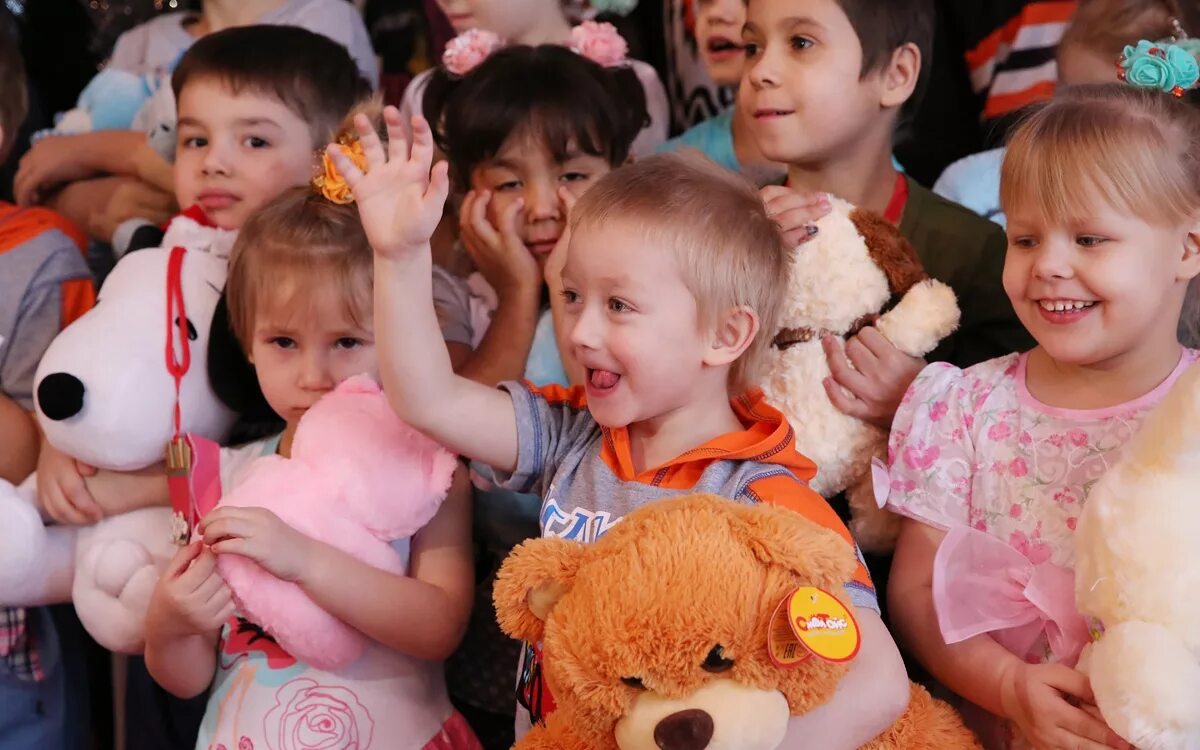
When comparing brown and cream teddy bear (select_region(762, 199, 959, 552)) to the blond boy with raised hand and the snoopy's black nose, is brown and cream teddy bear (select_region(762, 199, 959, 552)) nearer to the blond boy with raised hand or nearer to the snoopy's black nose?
the blond boy with raised hand

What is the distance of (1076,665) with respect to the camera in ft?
3.74

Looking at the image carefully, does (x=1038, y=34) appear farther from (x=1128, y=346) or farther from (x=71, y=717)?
(x=71, y=717)

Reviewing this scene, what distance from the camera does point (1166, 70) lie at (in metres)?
1.24

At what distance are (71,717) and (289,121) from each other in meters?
0.92

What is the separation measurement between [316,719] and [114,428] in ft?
1.46

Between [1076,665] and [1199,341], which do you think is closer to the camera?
[1076,665]

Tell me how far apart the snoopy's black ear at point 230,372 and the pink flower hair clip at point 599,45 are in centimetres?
67

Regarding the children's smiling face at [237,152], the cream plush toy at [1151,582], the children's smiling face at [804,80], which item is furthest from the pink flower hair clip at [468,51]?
the cream plush toy at [1151,582]

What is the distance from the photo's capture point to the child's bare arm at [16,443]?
162 centimetres

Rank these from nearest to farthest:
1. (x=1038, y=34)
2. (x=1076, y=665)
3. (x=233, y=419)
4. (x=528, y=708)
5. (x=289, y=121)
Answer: (x=1076, y=665) → (x=528, y=708) → (x=233, y=419) → (x=289, y=121) → (x=1038, y=34)

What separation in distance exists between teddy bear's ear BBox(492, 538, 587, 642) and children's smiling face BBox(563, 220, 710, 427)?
0.83ft

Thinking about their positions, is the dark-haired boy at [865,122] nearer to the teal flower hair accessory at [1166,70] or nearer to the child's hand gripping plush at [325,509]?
the teal flower hair accessory at [1166,70]

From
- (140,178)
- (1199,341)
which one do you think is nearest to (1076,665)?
(1199,341)

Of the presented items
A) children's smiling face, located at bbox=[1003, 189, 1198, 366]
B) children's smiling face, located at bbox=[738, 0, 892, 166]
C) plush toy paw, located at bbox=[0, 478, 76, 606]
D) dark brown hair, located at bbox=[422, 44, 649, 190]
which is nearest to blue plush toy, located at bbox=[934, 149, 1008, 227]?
children's smiling face, located at bbox=[738, 0, 892, 166]
